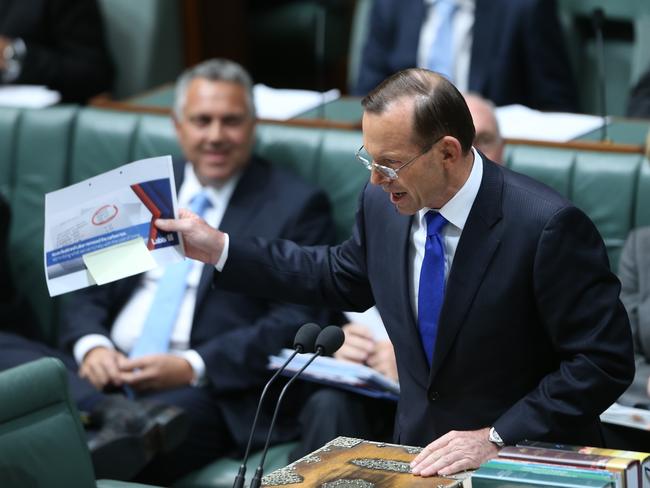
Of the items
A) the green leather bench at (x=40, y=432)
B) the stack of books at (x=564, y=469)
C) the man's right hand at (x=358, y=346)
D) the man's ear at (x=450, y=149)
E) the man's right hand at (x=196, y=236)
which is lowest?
the man's right hand at (x=358, y=346)

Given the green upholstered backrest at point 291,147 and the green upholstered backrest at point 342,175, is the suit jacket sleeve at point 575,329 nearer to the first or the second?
the green upholstered backrest at point 342,175

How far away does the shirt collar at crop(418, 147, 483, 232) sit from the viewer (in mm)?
2162

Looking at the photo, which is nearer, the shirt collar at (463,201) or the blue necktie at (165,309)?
the shirt collar at (463,201)

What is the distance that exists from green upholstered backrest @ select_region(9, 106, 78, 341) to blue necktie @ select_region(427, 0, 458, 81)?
1.13m

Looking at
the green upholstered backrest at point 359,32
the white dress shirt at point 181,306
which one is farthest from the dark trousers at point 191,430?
the green upholstered backrest at point 359,32

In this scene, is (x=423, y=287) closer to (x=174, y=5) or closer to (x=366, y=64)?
(x=366, y=64)

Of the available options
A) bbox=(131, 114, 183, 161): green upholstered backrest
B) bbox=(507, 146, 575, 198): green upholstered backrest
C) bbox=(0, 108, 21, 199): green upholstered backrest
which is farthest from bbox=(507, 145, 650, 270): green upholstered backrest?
bbox=(0, 108, 21, 199): green upholstered backrest

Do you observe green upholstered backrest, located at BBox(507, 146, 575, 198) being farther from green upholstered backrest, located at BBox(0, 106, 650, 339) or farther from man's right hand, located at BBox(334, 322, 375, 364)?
man's right hand, located at BBox(334, 322, 375, 364)

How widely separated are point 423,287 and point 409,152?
274 millimetres

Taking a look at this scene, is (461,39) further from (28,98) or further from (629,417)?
(629,417)

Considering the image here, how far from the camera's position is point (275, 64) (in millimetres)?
5859

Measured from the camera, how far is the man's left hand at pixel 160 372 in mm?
3182

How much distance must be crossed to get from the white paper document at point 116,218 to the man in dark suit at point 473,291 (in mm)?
39

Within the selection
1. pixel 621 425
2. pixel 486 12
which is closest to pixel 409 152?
pixel 621 425
